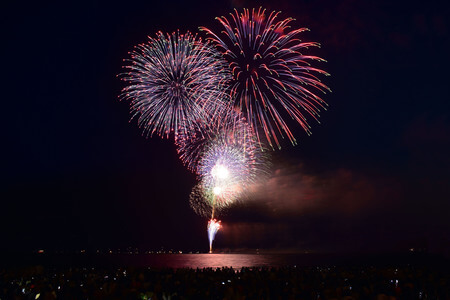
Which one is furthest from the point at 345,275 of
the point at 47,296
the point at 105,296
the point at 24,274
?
the point at 24,274

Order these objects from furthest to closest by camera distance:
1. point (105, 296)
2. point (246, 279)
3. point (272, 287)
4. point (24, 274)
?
point (24, 274) → point (246, 279) → point (272, 287) → point (105, 296)

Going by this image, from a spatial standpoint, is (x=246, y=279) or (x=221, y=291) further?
(x=246, y=279)

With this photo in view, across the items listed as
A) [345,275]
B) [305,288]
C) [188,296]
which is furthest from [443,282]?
[188,296]

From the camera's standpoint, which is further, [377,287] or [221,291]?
[377,287]

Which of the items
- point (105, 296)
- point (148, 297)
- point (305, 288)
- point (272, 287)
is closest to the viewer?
point (105, 296)

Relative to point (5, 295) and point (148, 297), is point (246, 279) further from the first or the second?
point (5, 295)

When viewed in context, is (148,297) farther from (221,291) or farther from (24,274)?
(24,274)

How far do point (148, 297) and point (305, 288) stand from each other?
6.63 meters

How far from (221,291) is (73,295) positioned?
6118 mm

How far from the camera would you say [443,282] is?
62.5ft

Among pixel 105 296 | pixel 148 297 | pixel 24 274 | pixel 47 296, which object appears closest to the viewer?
pixel 47 296

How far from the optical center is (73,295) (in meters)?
13.7

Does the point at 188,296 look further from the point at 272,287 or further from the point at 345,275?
the point at 345,275

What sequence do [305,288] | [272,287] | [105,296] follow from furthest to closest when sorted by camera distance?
[272,287], [305,288], [105,296]
